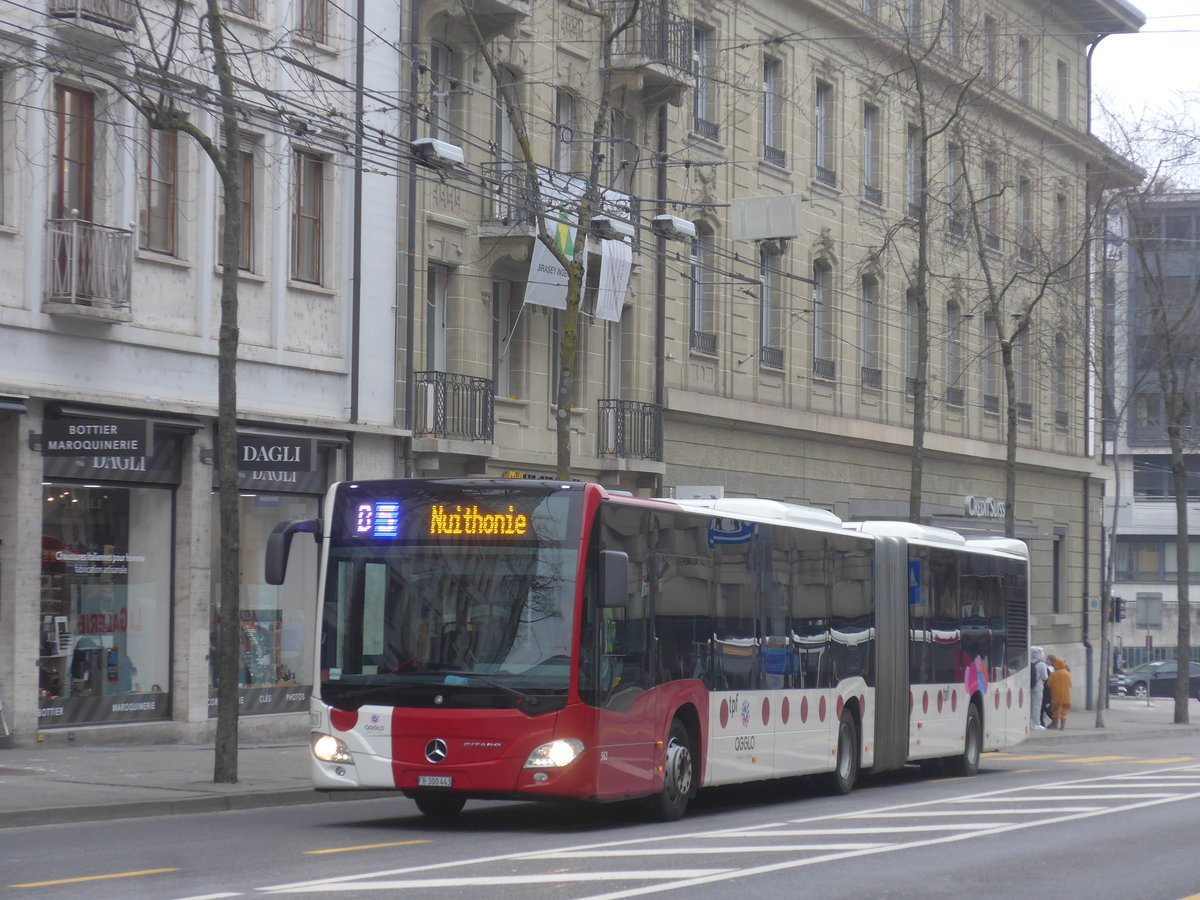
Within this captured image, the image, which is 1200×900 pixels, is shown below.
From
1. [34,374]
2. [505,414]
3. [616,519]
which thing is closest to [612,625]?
[616,519]

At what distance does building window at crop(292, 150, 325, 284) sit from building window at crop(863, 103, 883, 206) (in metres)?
17.7

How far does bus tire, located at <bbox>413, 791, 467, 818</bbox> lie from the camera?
16.6 m

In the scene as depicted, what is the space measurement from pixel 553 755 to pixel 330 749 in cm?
190

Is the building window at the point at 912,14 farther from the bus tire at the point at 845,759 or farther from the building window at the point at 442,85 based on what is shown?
the bus tire at the point at 845,759

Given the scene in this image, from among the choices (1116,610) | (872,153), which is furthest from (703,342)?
(1116,610)

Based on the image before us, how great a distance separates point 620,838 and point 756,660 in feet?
13.7

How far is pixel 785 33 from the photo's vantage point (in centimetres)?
3825

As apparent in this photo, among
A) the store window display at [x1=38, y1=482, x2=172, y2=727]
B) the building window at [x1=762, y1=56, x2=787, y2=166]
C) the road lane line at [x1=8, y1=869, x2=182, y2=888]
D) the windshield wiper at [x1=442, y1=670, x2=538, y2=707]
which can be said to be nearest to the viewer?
the road lane line at [x1=8, y1=869, x2=182, y2=888]

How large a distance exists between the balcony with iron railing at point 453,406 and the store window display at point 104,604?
15.5ft

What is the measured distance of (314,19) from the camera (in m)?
26.7

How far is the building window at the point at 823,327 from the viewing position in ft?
131

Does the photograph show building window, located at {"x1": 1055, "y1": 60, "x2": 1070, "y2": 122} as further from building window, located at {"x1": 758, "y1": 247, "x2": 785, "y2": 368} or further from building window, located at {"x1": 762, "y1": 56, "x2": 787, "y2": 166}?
building window, located at {"x1": 758, "y1": 247, "x2": 785, "y2": 368}

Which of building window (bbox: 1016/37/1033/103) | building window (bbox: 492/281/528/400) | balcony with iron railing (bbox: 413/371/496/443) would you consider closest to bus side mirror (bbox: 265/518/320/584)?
balcony with iron railing (bbox: 413/371/496/443)

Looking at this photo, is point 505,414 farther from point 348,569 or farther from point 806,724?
point 348,569
